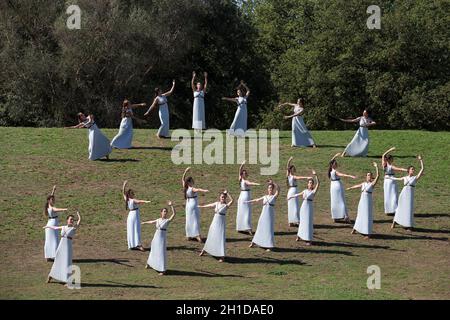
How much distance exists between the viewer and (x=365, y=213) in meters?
31.2

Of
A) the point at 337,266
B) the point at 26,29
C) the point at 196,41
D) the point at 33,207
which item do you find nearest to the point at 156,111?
the point at 196,41

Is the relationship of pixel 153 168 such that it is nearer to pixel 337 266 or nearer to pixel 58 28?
pixel 337 266

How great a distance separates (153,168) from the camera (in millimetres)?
37594

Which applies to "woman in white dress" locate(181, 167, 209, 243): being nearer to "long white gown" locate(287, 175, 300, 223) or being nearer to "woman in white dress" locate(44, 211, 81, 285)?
"long white gown" locate(287, 175, 300, 223)

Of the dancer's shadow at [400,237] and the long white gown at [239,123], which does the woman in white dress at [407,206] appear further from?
the long white gown at [239,123]

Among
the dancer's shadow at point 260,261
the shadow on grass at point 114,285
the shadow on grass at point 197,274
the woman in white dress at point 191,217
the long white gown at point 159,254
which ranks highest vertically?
the woman in white dress at point 191,217

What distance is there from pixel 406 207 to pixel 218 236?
683cm

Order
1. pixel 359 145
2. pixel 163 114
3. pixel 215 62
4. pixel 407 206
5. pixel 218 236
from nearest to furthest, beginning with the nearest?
pixel 218 236 < pixel 407 206 < pixel 359 145 < pixel 163 114 < pixel 215 62

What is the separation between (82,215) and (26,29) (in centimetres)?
2602

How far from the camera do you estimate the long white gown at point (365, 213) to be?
3119 cm

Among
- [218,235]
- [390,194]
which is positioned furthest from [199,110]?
[218,235]

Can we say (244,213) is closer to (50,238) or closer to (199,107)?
(50,238)

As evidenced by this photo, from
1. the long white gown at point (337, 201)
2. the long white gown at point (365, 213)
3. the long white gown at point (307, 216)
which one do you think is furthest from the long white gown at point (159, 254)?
the long white gown at point (337, 201)

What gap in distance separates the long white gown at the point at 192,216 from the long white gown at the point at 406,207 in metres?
6.53
